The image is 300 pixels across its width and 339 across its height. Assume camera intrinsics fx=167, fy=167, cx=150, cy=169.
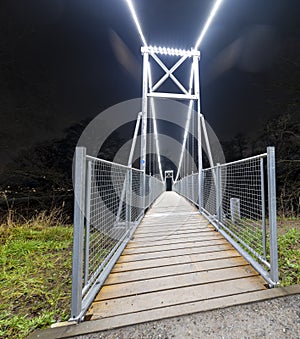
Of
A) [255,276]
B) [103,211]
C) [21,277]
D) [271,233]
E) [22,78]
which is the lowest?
[21,277]

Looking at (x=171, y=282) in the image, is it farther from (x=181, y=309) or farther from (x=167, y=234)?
(x=167, y=234)

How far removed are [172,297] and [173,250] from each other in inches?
24.8

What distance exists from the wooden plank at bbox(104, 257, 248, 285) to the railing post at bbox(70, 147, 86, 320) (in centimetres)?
33

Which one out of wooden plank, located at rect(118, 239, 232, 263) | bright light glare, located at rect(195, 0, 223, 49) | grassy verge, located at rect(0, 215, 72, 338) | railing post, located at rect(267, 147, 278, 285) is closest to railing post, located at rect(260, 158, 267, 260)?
railing post, located at rect(267, 147, 278, 285)

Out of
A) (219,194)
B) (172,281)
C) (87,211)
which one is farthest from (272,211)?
(87,211)

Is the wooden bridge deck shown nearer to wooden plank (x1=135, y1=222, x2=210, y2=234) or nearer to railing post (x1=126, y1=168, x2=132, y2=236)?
railing post (x1=126, y1=168, x2=132, y2=236)

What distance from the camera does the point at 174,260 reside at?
1485 mm

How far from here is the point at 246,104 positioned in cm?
816

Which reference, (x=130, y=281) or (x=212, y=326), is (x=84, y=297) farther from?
(x=212, y=326)

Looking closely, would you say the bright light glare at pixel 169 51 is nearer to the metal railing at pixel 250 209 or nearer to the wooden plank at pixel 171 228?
the metal railing at pixel 250 209

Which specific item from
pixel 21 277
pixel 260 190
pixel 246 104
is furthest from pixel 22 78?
pixel 246 104

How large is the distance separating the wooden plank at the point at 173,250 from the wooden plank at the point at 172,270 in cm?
19

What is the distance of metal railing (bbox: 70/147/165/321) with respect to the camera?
90 centimetres

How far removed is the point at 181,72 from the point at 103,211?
546 centimetres
